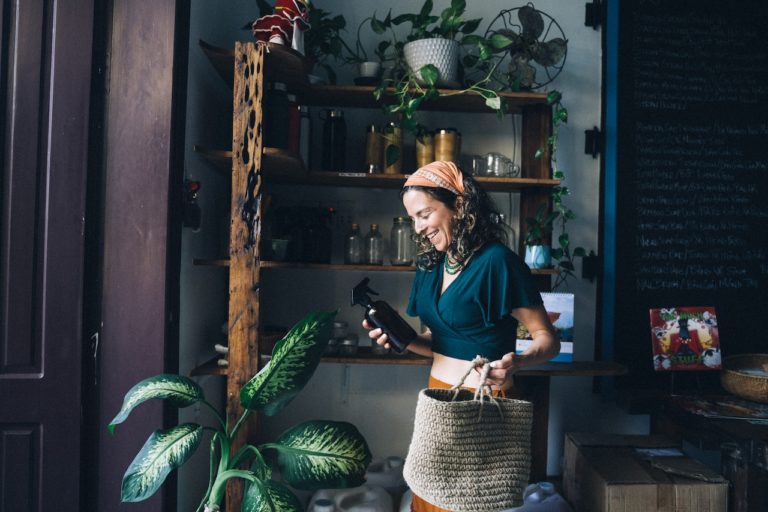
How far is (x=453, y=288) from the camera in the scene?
1.43m

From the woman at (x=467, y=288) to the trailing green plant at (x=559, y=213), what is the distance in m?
0.77

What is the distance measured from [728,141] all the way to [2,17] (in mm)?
2859

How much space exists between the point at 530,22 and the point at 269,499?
207 centimetres

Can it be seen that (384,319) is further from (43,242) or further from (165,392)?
(43,242)

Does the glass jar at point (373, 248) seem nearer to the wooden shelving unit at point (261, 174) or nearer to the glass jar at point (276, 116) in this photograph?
the wooden shelving unit at point (261, 174)

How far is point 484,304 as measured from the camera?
1385mm

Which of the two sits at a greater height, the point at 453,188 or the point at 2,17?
the point at 2,17

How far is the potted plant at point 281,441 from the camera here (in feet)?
4.36

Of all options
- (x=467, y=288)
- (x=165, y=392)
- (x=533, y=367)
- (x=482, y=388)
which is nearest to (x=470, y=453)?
(x=482, y=388)

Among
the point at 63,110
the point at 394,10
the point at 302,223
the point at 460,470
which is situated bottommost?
the point at 460,470

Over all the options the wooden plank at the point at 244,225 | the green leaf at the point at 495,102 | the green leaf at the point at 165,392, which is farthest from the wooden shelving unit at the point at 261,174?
the green leaf at the point at 165,392

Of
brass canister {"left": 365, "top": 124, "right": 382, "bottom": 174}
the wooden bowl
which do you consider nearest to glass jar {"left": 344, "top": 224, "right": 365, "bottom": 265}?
brass canister {"left": 365, "top": 124, "right": 382, "bottom": 174}

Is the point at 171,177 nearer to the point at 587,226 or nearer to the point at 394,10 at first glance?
the point at 394,10

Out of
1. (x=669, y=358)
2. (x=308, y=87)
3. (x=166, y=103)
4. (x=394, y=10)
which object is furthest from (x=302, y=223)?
(x=669, y=358)
